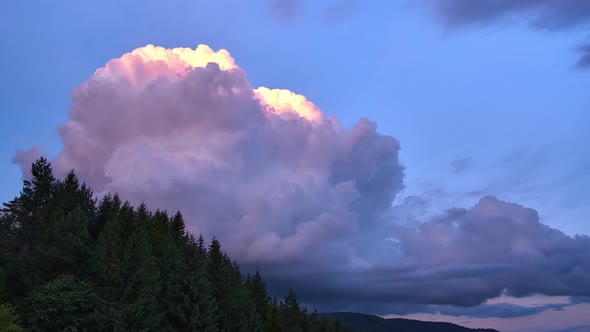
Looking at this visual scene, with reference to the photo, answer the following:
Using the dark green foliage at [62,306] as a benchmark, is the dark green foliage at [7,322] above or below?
below

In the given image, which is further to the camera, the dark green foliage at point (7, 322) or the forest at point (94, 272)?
the forest at point (94, 272)

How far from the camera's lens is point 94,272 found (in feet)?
209

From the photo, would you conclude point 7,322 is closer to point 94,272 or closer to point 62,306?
point 62,306

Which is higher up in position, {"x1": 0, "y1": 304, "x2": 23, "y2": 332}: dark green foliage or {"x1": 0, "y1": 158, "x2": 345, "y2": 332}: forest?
{"x1": 0, "y1": 158, "x2": 345, "y2": 332}: forest

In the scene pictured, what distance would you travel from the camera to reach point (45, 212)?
7594cm

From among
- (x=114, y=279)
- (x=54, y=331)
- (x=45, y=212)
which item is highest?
(x=45, y=212)

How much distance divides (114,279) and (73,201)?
63.9ft

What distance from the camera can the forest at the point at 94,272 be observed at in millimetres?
57500

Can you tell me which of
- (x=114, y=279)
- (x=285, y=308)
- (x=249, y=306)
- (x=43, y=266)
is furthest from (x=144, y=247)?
(x=285, y=308)

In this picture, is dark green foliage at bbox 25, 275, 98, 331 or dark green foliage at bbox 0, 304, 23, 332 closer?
dark green foliage at bbox 0, 304, 23, 332

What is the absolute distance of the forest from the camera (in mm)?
57500

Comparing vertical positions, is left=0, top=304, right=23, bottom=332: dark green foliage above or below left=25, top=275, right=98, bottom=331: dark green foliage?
below

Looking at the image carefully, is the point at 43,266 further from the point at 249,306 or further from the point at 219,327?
the point at 249,306

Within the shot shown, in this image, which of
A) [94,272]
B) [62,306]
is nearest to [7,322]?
[62,306]
